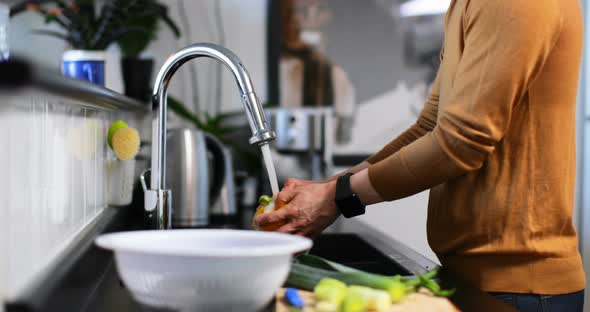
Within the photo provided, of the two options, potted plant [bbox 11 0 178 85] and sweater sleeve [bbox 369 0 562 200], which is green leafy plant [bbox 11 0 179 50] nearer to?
potted plant [bbox 11 0 178 85]

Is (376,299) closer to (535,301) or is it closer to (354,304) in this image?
(354,304)

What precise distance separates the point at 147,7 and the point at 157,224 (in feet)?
5.52

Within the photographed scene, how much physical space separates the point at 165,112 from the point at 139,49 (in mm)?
1749

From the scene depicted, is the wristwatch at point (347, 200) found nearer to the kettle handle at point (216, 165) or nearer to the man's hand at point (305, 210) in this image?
the man's hand at point (305, 210)

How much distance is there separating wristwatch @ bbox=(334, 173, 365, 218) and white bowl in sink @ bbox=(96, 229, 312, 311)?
0.41m

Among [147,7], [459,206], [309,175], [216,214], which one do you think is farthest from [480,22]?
[147,7]

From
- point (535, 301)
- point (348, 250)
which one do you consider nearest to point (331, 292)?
point (535, 301)

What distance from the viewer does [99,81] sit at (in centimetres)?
177

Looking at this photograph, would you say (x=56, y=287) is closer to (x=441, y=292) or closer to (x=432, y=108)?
(x=441, y=292)


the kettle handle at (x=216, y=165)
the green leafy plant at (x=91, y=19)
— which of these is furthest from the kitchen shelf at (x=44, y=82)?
the green leafy plant at (x=91, y=19)

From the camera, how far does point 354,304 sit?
77cm

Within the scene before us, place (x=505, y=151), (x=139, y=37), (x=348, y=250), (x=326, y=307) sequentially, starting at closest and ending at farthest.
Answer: (x=326, y=307) < (x=505, y=151) < (x=348, y=250) < (x=139, y=37)

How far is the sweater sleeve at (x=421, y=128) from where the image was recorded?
56.2 inches

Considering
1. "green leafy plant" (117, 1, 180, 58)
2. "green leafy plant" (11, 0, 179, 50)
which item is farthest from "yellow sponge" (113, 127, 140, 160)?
"green leafy plant" (117, 1, 180, 58)
